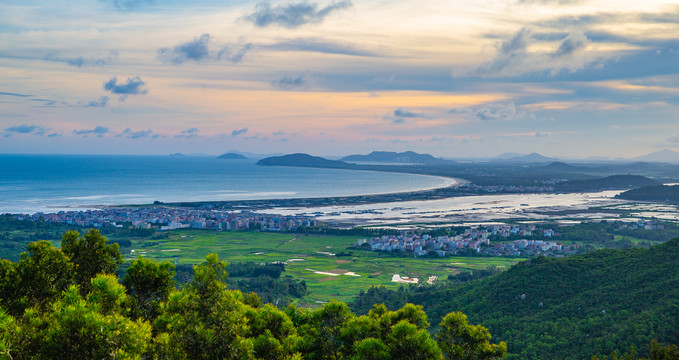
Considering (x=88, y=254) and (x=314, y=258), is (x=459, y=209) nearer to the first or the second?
(x=314, y=258)

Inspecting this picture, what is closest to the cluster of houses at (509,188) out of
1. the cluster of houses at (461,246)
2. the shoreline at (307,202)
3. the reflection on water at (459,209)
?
the shoreline at (307,202)

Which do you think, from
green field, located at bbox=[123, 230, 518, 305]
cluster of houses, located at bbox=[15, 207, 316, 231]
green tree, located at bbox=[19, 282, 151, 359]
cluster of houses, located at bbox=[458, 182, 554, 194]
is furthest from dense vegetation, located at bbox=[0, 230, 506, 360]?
cluster of houses, located at bbox=[458, 182, 554, 194]

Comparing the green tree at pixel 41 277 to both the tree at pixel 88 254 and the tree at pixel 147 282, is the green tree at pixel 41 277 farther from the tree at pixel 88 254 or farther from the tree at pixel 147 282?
the tree at pixel 147 282

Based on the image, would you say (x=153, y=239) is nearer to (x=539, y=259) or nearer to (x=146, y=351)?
(x=539, y=259)

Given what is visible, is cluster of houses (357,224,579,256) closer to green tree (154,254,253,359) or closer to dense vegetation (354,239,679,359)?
dense vegetation (354,239,679,359)

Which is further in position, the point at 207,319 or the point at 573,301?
the point at 573,301

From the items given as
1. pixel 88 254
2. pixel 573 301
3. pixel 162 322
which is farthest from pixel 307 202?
pixel 162 322
